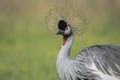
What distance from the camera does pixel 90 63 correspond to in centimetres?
597

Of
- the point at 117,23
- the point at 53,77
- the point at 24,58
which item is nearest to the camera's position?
the point at 53,77

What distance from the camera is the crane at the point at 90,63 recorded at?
596cm

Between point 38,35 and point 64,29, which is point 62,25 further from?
point 38,35

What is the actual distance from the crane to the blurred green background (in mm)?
1199

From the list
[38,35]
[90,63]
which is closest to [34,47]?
[38,35]

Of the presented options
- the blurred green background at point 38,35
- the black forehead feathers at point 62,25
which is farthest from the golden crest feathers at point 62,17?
the blurred green background at point 38,35

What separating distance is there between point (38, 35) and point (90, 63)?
11.8 ft

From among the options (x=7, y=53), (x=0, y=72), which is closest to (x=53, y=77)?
(x=0, y=72)

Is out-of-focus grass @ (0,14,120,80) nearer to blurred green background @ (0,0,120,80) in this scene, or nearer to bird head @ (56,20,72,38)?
blurred green background @ (0,0,120,80)

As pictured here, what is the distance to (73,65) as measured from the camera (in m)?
6.02

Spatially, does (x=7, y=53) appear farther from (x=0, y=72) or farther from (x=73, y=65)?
(x=73, y=65)

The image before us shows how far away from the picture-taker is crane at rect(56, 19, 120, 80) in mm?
5957

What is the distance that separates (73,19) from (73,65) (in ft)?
1.28

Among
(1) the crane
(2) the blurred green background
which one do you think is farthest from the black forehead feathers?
(2) the blurred green background
